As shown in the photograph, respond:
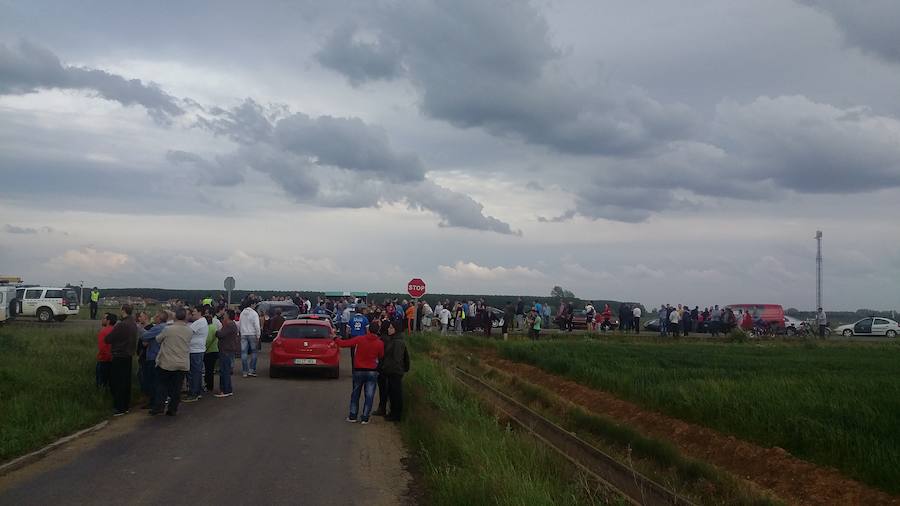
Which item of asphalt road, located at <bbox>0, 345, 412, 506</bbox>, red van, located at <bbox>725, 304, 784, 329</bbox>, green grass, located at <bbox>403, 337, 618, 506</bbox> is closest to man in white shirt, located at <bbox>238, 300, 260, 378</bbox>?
asphalt road, located at <bbox>0, 345, 412, 506</bbox>

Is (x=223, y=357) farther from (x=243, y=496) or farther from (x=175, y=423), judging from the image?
(x=243, y=496)

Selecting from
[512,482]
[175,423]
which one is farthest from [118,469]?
[512,482]

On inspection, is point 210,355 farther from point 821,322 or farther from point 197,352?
point 821,322

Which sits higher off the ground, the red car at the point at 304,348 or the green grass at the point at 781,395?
the red car at the point at 304,348

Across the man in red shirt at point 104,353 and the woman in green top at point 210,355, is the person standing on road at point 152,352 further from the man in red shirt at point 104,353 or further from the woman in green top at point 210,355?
the woman in green top at point 210,355

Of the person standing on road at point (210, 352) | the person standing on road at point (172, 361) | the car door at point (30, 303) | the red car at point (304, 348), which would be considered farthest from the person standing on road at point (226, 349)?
the car door at point (30, 303)

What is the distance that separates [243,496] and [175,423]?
17.5 ft

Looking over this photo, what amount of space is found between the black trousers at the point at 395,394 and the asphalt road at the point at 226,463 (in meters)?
0.36

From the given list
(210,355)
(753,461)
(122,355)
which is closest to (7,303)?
(210,355)

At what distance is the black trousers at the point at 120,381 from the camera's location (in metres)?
14.1

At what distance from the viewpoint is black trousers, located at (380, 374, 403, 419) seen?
14773mm

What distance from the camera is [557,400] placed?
802 inches

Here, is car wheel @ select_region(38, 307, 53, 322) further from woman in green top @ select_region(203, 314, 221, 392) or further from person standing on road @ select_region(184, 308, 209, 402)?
person standing on road @ select_region(184, 308, 209, 402)

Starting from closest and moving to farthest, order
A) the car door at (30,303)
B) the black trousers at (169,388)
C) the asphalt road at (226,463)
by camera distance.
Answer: the asphalt road at (226,463) < the black trousers at (169,388) < the car door at (30,303)
